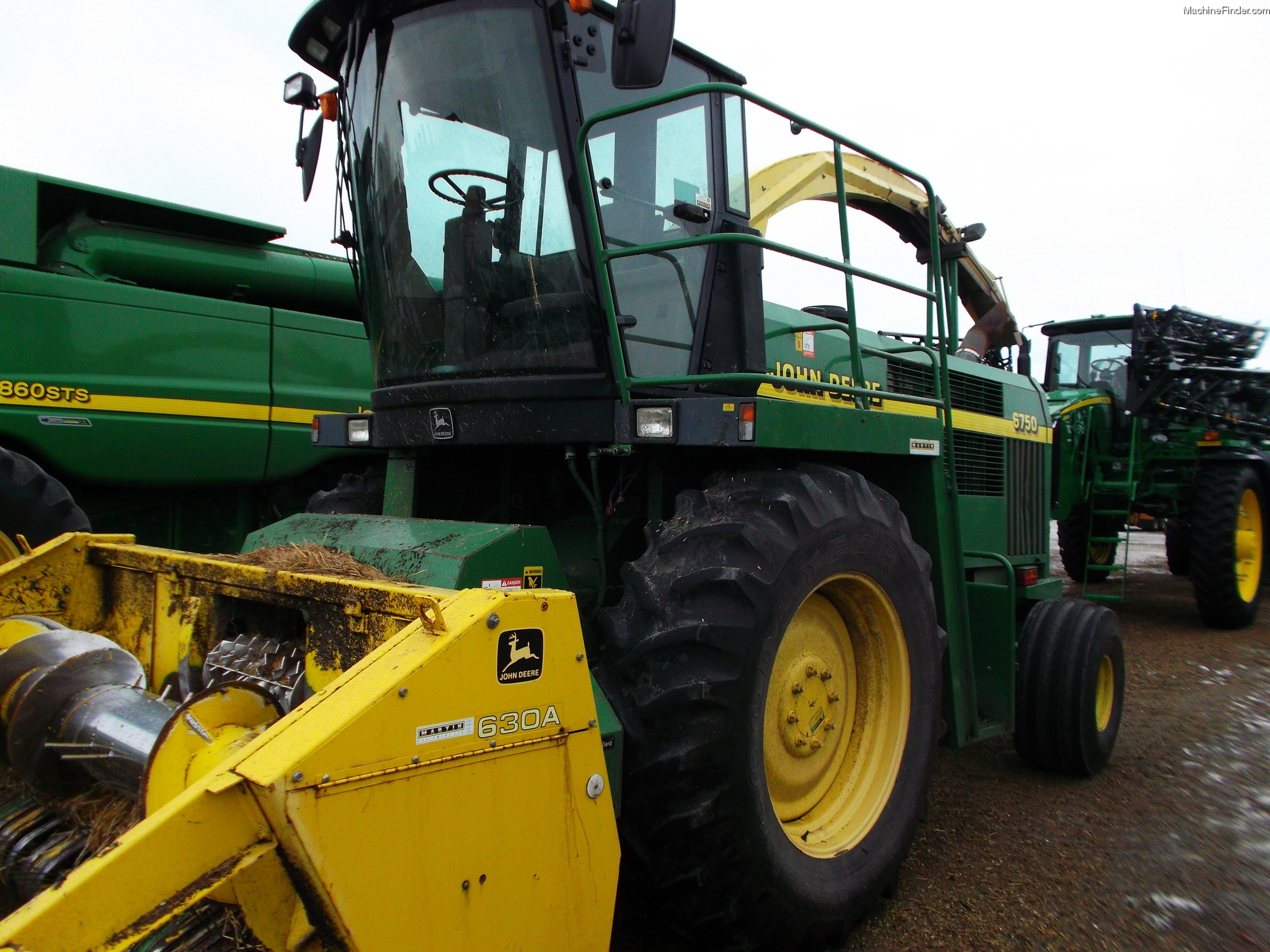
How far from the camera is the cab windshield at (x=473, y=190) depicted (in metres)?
2.91

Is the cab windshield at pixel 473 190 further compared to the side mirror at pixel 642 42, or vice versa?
the cab windshield at pixel 473 190

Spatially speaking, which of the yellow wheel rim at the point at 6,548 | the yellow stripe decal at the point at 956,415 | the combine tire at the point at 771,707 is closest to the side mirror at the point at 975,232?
the yellow stripe decal at the point at 956,415

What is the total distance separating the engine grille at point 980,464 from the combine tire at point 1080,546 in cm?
560

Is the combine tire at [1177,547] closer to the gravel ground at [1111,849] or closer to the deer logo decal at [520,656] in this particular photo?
the gravel ground at [1111,849]

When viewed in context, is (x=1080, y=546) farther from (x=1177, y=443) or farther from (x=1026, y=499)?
(x=1026, y=499)

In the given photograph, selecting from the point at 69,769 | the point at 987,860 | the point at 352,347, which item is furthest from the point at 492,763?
the point at 352,347

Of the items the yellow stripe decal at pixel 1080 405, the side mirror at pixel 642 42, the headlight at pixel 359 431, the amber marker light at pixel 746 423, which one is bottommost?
the amber marker light at pixel 746 423

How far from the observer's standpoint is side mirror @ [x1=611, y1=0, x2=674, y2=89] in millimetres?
2402

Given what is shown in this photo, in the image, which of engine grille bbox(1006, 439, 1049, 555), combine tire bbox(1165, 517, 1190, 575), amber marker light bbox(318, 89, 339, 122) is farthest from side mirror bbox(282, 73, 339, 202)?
combine tire bbox(1165, 517, 1190, 575)

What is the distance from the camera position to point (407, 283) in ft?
11.0

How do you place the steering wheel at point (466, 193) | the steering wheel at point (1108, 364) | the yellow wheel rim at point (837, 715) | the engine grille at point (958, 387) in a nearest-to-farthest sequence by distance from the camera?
the yellow wheel rim at point (837, 715) → the steering wheel at point (466, 193) → the engine grille at point (958, 387) → the steering wheel at point (1108, 364)

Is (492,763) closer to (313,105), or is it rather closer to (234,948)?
(234,948)

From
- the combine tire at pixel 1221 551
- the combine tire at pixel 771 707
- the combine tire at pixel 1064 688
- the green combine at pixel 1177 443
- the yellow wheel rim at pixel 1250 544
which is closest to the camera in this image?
the combine tire at pixel 771 707

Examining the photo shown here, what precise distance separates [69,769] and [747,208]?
8.60 ft
